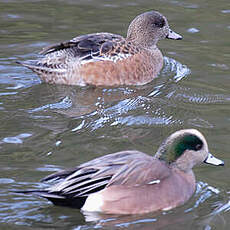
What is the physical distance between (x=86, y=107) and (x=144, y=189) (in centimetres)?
220

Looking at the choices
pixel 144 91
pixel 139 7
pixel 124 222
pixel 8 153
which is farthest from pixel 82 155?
pixel 139 7

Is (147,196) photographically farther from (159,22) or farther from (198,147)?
(159,22)

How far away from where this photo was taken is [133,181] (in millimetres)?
5398

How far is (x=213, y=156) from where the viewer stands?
5.93 m

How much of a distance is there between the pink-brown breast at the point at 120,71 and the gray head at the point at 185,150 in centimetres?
264

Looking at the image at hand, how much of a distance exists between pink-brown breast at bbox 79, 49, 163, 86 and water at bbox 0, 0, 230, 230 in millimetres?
132

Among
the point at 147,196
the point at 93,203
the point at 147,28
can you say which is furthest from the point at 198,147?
the point at 147,28

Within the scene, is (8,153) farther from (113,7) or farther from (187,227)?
(113,7)

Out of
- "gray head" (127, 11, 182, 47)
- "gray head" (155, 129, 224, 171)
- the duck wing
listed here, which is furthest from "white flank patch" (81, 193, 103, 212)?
"gray head" (127, 11, 182, 47)

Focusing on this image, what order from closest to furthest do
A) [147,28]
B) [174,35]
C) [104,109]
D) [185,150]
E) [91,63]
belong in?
1. [185,150]
2. [104,109]
3. [91,63]
4. [147,28]
5. [174,35]

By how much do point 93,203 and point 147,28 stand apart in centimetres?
417

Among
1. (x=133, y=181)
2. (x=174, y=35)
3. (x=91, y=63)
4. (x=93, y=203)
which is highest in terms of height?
(x=174, y=35)

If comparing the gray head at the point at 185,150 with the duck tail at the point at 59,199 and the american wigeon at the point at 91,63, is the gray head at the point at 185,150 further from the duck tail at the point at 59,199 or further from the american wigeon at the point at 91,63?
the american wigeon at the point at 91,63

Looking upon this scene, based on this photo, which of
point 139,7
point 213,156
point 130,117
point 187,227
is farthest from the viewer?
point 139,7
